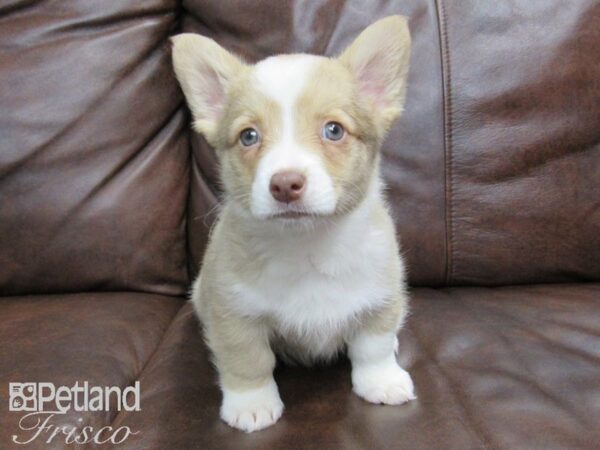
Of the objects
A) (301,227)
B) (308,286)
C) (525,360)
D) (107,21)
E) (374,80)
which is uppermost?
(107,21)

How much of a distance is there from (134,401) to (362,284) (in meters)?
A: 0.58

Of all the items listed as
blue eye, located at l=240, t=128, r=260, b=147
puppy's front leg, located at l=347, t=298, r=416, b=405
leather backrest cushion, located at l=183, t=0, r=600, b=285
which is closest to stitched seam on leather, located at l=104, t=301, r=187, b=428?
puppy's front leg, located at l=347, t=298, r=416, b=405

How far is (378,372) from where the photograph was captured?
136 centimetres

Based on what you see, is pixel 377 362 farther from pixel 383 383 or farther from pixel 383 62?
pixel 383 62

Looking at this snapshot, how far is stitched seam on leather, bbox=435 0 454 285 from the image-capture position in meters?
1.85

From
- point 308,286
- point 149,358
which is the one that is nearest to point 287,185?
point 308,286

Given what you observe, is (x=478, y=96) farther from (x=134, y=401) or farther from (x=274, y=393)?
(x=134, y=401)

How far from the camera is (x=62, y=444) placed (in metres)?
1.19

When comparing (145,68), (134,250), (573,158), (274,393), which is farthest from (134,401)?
(573,158)

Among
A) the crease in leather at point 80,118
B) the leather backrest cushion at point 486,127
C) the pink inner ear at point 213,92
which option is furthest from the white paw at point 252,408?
the crease in leather at point 80,118

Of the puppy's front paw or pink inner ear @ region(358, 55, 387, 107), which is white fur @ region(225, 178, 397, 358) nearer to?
the puppy's front paw

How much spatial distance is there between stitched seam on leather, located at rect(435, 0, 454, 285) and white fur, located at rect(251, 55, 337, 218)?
27.4 inches

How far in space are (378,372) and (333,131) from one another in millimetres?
551

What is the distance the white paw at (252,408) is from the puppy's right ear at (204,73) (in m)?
0.61
